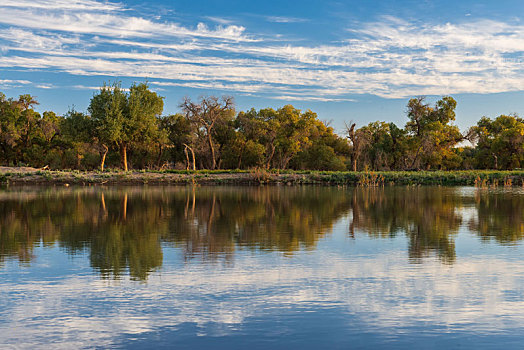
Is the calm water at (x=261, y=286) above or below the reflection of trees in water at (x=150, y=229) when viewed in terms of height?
below

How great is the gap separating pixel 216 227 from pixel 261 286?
23.6ft

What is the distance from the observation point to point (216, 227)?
1501cm

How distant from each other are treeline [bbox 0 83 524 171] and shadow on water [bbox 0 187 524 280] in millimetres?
34633

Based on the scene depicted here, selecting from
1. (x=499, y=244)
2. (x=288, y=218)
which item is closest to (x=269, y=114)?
(x=288, y=218)

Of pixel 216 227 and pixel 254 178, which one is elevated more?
pixel 254 178

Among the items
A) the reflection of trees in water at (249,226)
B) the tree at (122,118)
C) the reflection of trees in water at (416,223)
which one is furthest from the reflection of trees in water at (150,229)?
the tree at (122,118)

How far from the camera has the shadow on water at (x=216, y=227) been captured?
10797mm

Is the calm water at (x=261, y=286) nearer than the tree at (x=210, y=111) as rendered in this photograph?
Yes

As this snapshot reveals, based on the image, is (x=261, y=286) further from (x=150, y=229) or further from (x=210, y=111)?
(x=210, y=111)

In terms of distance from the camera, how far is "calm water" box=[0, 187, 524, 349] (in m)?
5.90

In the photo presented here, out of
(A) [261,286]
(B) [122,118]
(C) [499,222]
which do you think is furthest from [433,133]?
(A) [261,286]

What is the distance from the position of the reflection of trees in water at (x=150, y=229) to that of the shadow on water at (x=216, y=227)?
21mm

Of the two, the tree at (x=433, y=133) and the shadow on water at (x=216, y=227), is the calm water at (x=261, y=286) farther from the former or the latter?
the tree at (x=433, y=133)

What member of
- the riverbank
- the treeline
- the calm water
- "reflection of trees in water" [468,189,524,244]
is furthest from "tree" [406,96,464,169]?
the calm water
